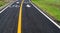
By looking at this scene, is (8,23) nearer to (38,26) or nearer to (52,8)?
(38,26)

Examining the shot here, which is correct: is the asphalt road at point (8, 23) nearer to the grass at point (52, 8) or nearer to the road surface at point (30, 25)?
the road surface at point (30, 25)

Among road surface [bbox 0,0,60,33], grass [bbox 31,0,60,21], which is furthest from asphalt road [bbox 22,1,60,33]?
grass [bbox 31,0,60,21]

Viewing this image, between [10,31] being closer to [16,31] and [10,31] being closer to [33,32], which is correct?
[16,31]

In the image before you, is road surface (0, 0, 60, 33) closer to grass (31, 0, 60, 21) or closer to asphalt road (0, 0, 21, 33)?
asphalt road (0, 0, 21, 33)

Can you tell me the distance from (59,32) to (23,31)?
2070 mm

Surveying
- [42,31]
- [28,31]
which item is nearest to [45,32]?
[42,31]

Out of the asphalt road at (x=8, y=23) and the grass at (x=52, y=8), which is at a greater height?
the asphalt road at (x=8, y=23)

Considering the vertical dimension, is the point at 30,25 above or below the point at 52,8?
above

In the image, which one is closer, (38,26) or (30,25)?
(38,26)

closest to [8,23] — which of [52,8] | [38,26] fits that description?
[38,26]

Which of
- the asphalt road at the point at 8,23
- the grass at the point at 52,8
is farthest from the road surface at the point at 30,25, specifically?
the grass at the point at 52,8

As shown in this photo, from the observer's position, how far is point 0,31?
11.2 meters

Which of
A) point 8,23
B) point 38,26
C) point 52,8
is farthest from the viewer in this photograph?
point 52,8

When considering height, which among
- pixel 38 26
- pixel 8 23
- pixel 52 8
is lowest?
pixel 52 8
